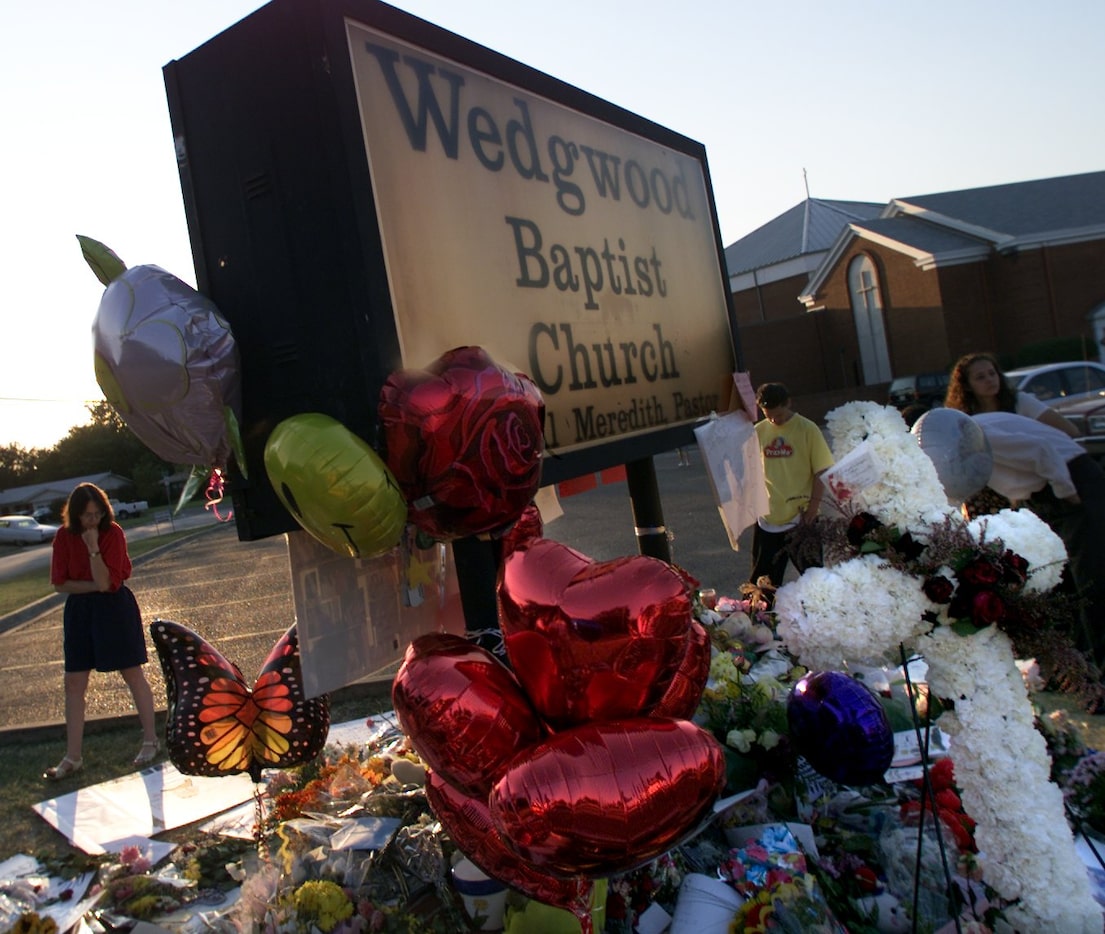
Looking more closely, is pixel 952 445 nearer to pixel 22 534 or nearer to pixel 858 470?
pixel 858 470

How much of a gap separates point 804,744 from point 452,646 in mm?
1540

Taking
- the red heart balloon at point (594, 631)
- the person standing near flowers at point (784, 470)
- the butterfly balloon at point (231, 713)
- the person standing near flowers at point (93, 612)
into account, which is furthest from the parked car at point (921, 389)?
the red heart balloon at point (594, 631)

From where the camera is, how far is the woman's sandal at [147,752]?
511 centimetres

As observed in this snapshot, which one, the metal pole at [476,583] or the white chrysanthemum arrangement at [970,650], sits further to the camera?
the white chrysanthemum arrangement at [970,650]

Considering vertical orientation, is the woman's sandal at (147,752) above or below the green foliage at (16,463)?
below

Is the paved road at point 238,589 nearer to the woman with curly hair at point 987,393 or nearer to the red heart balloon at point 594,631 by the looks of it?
the woman with curly hair at point 987,393

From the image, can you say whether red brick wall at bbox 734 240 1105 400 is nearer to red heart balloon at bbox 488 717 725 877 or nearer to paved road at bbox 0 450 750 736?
paved road at bbox 0 450 750 736

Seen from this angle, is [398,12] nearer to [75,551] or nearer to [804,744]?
[804,744]

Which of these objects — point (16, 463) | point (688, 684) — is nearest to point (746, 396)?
point (688, 684)

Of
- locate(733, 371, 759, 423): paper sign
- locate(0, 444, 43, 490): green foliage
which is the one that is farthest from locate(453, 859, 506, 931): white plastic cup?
locate(0, 444, 43, 490): green foliage

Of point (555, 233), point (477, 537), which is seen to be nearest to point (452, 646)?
point (477, 537)

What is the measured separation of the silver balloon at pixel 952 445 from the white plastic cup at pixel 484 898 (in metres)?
1.51

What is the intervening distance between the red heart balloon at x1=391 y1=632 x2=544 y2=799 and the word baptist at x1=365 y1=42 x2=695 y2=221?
100 centimetres

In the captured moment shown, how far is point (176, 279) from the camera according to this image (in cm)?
157
